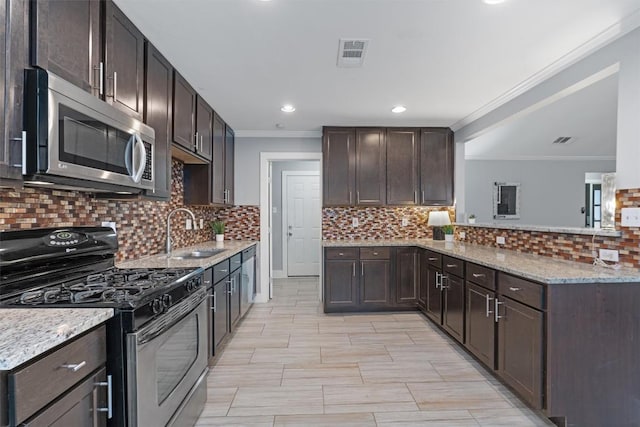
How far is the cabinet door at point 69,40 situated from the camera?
54.0 inches

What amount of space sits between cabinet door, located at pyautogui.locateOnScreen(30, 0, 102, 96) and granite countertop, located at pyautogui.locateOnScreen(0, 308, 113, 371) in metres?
0.92

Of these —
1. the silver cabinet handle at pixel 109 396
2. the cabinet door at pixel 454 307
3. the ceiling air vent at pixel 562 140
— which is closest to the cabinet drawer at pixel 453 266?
the cabinet door at pixel 454 307

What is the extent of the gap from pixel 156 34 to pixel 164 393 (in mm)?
2085

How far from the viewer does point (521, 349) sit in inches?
87.4

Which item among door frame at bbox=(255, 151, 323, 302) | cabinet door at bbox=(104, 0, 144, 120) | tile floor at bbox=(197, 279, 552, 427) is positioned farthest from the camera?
door frame at bbox=(255, 151, 323, 302)

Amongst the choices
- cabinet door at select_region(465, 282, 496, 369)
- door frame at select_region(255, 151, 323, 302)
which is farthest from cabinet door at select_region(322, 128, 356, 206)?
cabinet door at select_region(465, 282, 496, 369)

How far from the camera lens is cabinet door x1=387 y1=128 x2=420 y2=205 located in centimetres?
470

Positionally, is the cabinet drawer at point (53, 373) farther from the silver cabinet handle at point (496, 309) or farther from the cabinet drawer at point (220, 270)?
the silver cabinet handle at point (496, 309)

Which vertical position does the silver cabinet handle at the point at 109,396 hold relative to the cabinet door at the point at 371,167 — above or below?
below

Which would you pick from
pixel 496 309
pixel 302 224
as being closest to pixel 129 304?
pixel 496 309

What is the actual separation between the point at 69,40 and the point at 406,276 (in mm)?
3870

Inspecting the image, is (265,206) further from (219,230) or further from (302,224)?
(302,224)

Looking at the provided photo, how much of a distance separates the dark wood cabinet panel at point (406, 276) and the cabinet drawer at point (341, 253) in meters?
0.54

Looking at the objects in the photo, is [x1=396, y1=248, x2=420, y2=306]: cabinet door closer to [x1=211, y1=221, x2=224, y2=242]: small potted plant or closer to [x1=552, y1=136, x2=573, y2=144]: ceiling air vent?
[x1=211, y1=221, x2=224, y2=242]: small potted plant
